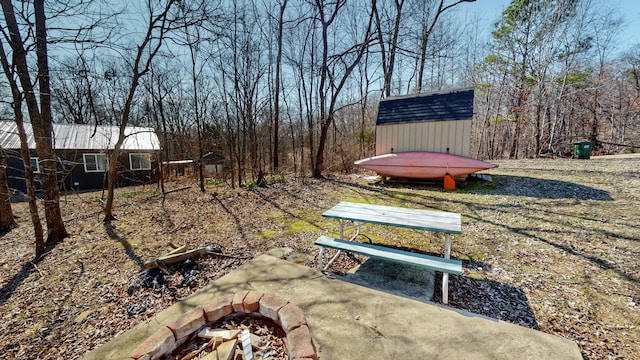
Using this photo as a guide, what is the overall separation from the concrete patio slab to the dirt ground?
322 millimetres

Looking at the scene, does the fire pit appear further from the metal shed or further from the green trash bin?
the green trash bin

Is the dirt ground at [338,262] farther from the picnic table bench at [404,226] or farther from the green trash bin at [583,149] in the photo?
the green trash bin at [583,149]

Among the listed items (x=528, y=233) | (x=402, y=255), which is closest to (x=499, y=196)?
(x=528, y=233)

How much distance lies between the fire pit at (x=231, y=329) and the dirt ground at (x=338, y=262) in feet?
2.33

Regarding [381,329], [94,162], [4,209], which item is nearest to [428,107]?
[381,329]

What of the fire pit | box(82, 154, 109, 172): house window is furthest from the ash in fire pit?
A: box(82, 154, 109, 172): house window

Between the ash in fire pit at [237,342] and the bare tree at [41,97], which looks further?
the bare tree at [41,97]

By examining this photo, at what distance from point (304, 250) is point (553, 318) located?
103 inches

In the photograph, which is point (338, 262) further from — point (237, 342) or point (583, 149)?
point (583, 149)

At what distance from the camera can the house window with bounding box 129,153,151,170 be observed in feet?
47.4

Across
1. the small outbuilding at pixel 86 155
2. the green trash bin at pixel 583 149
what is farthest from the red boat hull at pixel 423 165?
the small outbuilding at pixel 86 155

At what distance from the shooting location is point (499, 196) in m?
6.04

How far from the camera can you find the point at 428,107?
789cm

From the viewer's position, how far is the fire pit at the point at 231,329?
1.68 meters
